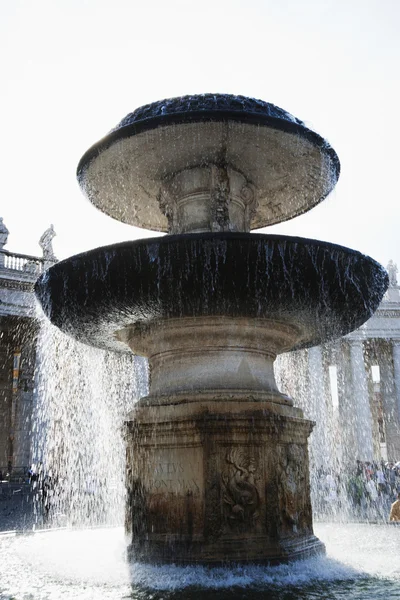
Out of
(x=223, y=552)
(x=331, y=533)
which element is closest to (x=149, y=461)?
(x=223, y=552)

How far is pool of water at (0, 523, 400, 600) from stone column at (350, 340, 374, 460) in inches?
1224

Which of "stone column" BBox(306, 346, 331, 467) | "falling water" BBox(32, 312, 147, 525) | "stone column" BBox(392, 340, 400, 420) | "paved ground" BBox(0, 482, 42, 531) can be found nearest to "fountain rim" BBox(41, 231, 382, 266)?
"paved ground" BBox(0, 482, 42, 531)

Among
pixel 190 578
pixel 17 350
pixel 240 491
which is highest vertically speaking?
pixel 17 350

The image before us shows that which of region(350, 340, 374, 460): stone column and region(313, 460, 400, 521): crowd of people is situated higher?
region(350, 340, 374, 460): stone column

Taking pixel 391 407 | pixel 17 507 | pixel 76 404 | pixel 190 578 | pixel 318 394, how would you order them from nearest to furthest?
pixel 190 578 → pixel 17 507 → pixel 76 404 → pixel 318 394 → pixel 391 407

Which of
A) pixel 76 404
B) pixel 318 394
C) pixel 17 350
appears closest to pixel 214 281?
pixel 76 404

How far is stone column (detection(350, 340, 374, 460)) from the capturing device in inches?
1453

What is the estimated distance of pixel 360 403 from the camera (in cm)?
3809

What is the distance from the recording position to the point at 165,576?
525 centimetres

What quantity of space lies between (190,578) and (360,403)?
34537mm

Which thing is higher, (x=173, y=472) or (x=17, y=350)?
(x=17, y=350)

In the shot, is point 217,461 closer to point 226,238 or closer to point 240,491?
point 240,491

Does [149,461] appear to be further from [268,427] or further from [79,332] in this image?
[79,332]

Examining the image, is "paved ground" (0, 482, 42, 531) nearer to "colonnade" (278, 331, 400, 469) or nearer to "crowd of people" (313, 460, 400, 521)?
"crowd of people" (313, 460, 400, 521)
